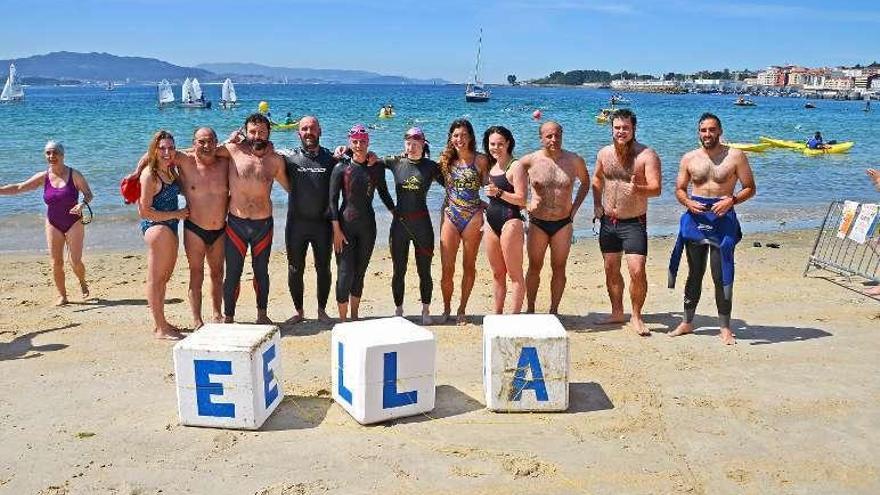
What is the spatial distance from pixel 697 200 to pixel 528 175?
1.53 metres

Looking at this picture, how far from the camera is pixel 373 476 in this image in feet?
14.0

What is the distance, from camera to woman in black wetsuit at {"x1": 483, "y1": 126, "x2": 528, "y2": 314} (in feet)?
21.7

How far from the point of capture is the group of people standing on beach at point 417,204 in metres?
6.55

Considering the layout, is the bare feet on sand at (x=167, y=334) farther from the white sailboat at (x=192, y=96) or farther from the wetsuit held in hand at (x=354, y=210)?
the white sailboat at (x=192, y=96)

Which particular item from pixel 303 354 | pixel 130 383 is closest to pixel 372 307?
pixel 303 354

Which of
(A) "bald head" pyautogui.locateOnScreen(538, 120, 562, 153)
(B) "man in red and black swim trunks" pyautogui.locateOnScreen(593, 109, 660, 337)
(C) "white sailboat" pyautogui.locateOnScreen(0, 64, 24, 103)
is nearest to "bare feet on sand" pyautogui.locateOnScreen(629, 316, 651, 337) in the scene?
(B) "man in red and black swim trunks" pyautogui.locateOnScreen(593, 109, 660, 337)

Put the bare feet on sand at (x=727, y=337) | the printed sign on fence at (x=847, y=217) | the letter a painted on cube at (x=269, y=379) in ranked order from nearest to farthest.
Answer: the letter a painted on cube at (x=269, y=379) → the bare feet on sand at (x=727, y=337) → the printed sign on fence at (x=847, y=217)

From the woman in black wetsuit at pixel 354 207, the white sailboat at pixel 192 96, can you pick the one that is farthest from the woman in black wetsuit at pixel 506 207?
the white sailboat at pixel 192 96

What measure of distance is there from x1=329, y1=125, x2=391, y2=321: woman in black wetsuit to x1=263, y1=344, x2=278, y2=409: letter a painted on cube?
190 cm

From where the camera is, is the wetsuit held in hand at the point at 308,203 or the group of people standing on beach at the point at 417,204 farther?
the wetsuit held in hand at the point at 308,203

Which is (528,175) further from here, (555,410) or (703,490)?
(703,490)

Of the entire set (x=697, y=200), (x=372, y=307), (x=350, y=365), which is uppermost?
(x=697, y=200)

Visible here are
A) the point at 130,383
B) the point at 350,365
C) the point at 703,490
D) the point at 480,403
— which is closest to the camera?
the point at 703,490

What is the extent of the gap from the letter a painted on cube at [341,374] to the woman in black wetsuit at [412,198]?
6.69 feet
